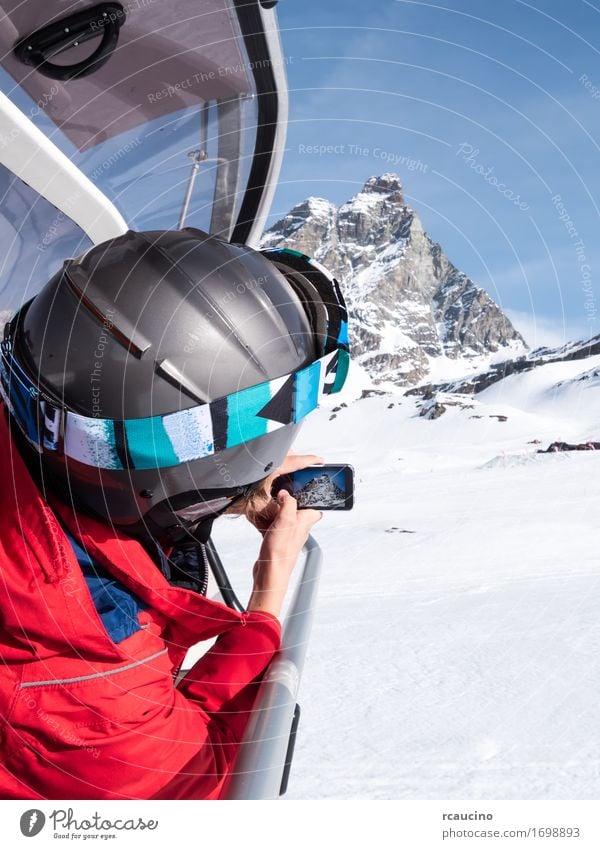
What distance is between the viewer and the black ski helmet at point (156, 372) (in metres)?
0.81

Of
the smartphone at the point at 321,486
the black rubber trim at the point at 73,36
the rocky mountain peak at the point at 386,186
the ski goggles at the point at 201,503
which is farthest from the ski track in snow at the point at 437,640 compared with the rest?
the black rubber trim at the point at 73,36

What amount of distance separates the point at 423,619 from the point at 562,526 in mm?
1932

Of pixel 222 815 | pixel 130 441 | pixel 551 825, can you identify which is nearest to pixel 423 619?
pixel 551 825

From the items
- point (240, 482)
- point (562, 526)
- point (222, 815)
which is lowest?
point (562, 526)

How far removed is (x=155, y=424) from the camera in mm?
809

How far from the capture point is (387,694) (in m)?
1.85

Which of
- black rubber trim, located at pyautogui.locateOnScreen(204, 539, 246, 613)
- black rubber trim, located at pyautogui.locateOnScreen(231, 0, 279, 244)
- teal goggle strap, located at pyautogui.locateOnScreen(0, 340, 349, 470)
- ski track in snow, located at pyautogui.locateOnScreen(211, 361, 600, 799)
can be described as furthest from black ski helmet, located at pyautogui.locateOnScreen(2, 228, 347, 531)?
black rubber trim, located at pyautogui.locateOnScreen(204, 539, 246, 613)

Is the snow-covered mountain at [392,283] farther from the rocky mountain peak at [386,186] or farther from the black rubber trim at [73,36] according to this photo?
the black rubber trim at [73,36]

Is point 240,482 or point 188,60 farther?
point 188,60

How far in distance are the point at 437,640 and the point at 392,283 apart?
4.38ft

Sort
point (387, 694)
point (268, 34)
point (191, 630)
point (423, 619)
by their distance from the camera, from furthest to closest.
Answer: point (423, 619)
point (387, 694)
point (268, 34)
point (191, 630)

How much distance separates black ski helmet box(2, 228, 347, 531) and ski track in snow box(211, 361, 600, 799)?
1.01 feet

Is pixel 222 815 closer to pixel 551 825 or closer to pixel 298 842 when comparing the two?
pixel 298 842

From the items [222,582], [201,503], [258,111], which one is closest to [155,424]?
[201,503]
